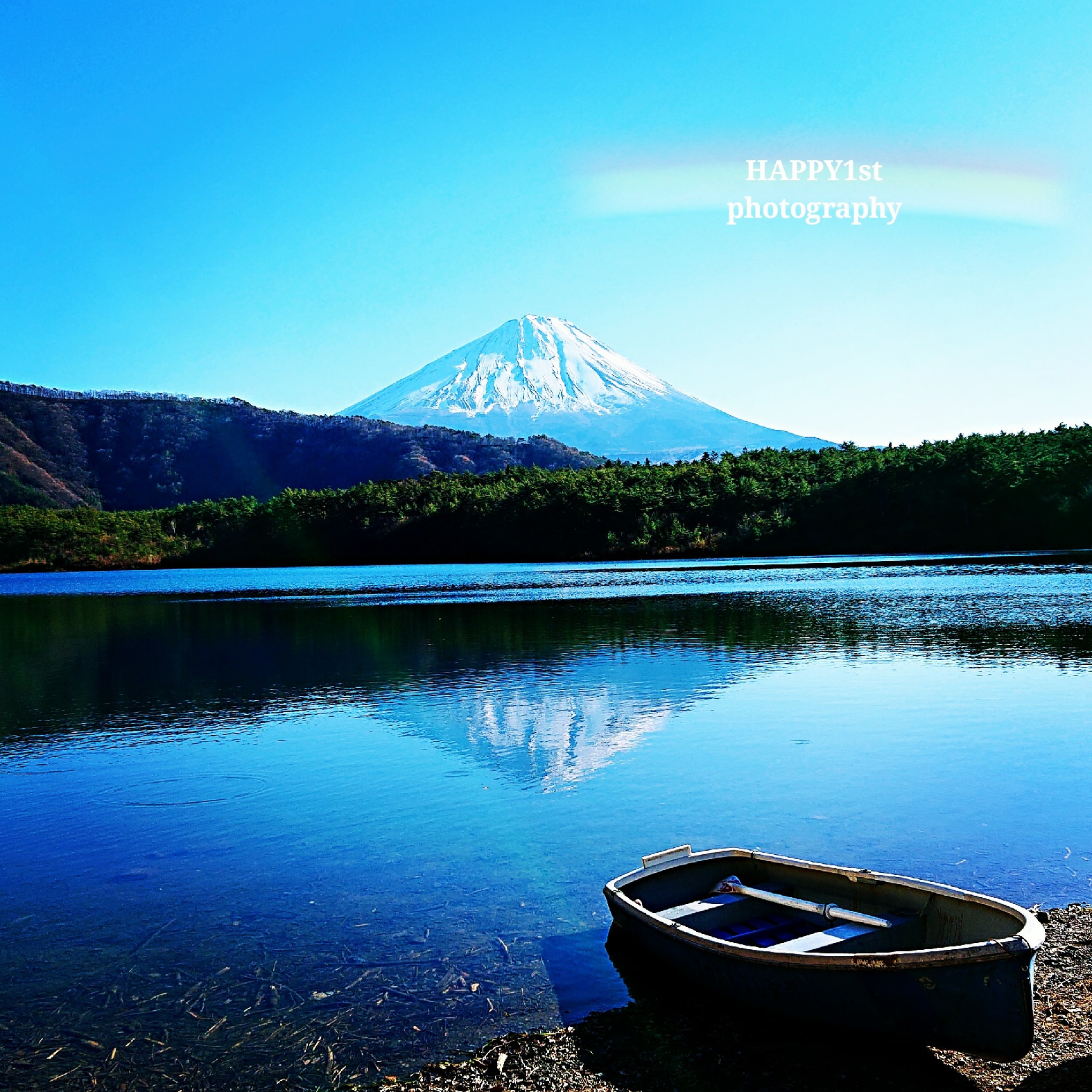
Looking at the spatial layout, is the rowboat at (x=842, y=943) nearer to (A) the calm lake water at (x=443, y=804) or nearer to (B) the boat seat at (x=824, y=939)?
(B) the boat seat at (x=824, y=939)

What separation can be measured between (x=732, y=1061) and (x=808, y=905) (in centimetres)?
162

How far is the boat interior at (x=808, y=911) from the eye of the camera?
24.0 ft

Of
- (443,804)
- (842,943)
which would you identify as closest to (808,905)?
(842,943)

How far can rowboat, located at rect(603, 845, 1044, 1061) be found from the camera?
6344 mm

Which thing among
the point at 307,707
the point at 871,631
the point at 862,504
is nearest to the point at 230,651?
the point at 307,707

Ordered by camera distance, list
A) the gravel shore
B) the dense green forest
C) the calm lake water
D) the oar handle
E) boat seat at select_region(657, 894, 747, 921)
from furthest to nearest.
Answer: the dense green forest, boat seat at select_region(657, 894, 747, 921), the calm lake water, the oar handle, the gravel shore

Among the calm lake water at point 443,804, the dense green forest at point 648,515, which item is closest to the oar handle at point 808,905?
the calm lake water at point 443,804

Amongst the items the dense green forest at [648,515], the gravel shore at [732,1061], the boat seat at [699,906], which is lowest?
the gravel shore at [732,1061]

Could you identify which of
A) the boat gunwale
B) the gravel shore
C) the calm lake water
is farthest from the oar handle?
the calm lake water

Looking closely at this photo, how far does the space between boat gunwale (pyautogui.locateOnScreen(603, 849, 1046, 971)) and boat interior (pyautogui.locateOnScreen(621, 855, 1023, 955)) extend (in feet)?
0.10

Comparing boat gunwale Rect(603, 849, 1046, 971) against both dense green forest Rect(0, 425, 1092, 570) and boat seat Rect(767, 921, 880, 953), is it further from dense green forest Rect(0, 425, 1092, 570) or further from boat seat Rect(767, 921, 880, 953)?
dense green forest Rect(0, 425, 1092, 570)

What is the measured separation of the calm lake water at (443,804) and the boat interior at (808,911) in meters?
0.88

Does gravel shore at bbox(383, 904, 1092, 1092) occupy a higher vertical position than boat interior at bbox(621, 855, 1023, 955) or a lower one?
lower

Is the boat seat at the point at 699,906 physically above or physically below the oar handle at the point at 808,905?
below
